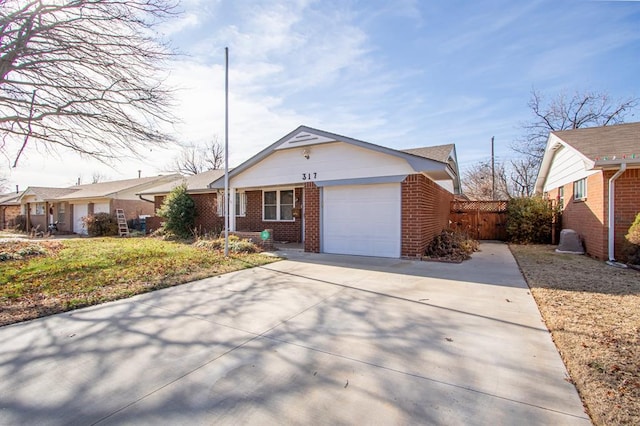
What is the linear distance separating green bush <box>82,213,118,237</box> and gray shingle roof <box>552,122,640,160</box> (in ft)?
77.1

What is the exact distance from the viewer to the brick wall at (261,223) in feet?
43.8

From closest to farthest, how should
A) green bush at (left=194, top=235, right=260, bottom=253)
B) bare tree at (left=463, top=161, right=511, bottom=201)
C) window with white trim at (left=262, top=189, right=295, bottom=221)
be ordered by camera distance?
green bush at (left=194, top=235, right=260, bottom=253) < window with white trim at (left=262, top=189, right=295, bottom=221) < bare tree at (left=463, top=161, right=511, bottom=201)

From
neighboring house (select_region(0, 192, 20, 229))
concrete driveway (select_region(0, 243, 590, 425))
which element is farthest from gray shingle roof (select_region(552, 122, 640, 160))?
neighboring house (select_region(0, 192, 20, 229))

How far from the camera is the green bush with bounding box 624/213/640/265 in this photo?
24.2ft

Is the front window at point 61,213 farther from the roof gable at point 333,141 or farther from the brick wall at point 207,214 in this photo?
the roof gable at point 333,141

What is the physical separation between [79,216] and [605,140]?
1211 inches

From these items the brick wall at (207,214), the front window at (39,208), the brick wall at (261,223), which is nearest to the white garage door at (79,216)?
the front window at (39,208)

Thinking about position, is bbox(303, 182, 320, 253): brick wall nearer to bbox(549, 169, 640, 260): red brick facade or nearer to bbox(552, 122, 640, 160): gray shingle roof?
bbox(552, 122, 640, 160): gray shingle roof

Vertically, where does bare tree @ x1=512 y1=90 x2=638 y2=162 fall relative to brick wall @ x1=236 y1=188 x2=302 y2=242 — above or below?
above

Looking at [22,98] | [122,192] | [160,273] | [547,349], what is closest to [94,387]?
[547,349]

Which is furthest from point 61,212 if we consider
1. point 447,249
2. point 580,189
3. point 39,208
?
point 580,189

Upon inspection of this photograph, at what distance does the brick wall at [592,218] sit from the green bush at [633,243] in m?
0.63

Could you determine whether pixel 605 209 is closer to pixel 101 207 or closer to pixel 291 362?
pixel 291 362

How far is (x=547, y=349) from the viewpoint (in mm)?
3289
